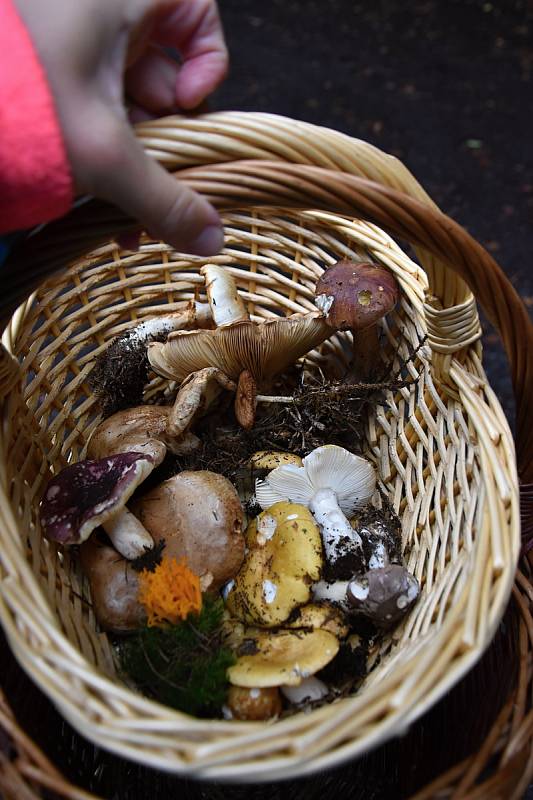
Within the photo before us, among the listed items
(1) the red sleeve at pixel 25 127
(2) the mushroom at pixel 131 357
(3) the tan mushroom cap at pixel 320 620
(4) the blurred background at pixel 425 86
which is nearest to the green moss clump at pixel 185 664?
(3) the tan mushroom cap at pixel 320 620

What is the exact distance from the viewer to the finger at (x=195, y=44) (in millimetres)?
1160

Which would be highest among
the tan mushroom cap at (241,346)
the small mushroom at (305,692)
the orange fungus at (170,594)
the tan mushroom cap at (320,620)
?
the tan mushroom cap at (241,346)

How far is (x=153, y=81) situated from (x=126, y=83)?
0.15 feet

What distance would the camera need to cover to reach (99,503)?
1306mm

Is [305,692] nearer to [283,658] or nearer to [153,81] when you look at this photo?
[283,658]

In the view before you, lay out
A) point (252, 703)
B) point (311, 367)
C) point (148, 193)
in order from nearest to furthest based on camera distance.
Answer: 1. point (148, 193)
2. point (252, 703)
3. point (311, 367)

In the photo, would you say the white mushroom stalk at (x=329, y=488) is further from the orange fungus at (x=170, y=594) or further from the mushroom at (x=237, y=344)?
the orange fungus at (x=170, y=594)

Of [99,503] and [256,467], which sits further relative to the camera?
[256,467]

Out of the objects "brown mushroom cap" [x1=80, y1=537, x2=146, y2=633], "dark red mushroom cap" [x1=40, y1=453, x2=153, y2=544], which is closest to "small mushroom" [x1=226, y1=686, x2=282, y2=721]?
"brown mushroom cap" [x1=80, y1=537, x2=146, y2=633]

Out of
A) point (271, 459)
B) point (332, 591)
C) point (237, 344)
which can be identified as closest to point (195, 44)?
point (237, 344)

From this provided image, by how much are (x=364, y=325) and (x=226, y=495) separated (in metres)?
0.48

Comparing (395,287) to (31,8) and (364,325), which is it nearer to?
(364,325)

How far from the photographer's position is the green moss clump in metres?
1.22

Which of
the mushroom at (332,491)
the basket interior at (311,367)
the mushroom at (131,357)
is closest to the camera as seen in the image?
the basket interior at (311,367)
